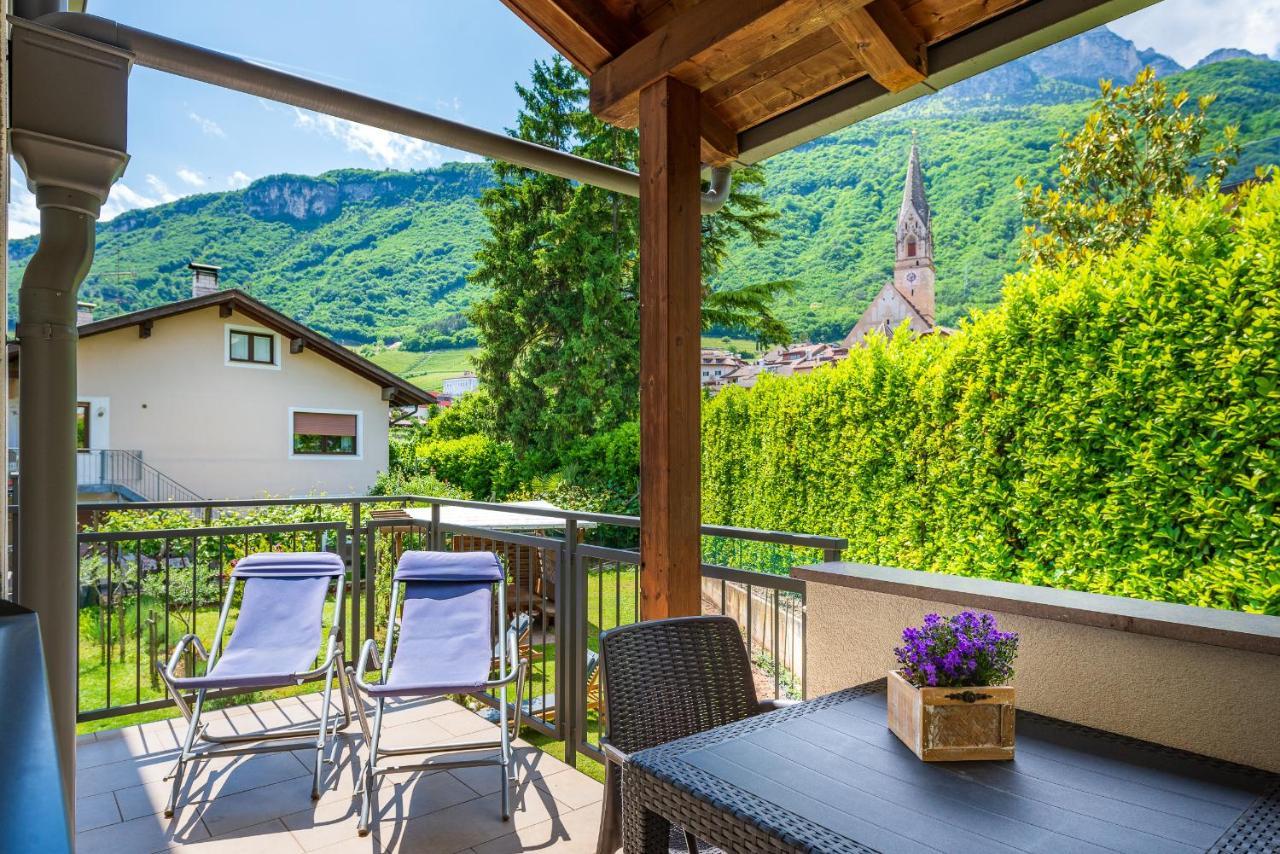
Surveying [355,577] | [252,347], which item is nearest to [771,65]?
[355,577]

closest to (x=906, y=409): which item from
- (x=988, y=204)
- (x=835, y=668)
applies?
(x=835, y=668)

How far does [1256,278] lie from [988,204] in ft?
64.9

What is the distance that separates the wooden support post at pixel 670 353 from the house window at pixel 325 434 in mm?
15830

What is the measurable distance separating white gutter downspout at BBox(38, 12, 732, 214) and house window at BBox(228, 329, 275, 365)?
1466 cm

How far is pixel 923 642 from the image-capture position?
1.40 meters

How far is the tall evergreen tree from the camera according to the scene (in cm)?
1401

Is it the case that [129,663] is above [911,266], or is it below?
below

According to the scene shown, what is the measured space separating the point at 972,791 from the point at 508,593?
4448 millimetres

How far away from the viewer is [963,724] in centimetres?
131

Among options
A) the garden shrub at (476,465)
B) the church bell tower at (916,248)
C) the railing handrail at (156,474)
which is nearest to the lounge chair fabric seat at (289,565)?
the garden shrub at (476,465)

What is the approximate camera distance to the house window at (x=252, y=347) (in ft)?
50.0

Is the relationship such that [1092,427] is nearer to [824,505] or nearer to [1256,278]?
[1256,278]

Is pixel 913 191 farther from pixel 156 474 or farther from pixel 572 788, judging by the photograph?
pixel 572 788

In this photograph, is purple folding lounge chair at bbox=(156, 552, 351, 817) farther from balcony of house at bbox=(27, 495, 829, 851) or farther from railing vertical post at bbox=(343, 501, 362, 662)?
railing vertical post at bbox=(343, 501, 362, 662)
